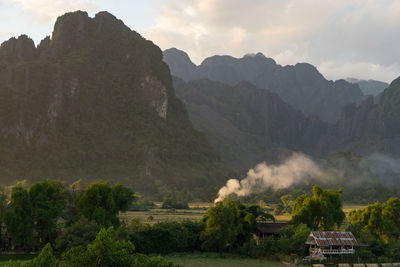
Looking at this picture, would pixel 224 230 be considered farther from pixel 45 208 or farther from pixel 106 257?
pixel 106 257

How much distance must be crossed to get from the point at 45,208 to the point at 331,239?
114 feet

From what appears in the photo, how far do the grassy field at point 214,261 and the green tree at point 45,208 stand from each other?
48.3 ft

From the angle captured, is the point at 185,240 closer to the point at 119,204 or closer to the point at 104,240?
the point at 119,204

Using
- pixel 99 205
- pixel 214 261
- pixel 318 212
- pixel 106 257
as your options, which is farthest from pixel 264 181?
pixel 106 257

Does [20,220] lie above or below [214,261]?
above

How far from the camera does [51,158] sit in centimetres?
17275

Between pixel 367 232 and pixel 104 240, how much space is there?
43.7 meters

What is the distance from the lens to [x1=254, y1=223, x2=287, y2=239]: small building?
5653 cm

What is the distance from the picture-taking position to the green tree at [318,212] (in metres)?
57.8

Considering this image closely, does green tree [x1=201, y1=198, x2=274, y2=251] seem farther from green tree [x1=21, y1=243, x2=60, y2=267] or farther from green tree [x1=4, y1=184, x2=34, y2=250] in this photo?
green tree [x1=21, y1=243, x2=60, y2=267]

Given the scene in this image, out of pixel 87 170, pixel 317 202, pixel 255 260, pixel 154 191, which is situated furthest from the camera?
pixel 87 170

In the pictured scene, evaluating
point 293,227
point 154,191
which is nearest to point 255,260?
point 293,227

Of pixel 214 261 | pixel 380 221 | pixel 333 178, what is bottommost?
pixel 214 261

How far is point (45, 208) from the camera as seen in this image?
51188 mm
